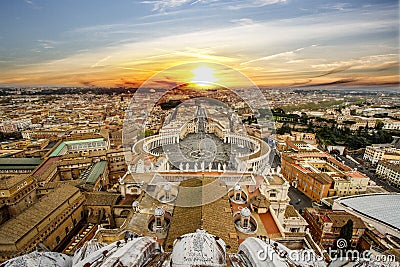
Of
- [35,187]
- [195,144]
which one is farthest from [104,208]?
[195,144]

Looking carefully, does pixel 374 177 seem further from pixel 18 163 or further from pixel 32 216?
pixel 18 163

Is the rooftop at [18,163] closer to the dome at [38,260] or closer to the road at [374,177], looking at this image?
the dome at [38,260]

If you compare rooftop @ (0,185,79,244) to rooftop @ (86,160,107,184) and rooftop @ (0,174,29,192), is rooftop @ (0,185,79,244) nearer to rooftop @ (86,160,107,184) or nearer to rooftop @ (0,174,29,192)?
rooftop @ (0,174,29,192)

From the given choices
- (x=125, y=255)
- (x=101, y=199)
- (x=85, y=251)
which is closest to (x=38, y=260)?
(x=85, y=251)

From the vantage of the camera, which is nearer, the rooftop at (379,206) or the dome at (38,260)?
the dome at (38,260)

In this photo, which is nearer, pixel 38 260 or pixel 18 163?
pixel 38 260

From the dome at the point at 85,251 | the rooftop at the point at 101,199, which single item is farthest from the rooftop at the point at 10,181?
the dome at the point at 85,251

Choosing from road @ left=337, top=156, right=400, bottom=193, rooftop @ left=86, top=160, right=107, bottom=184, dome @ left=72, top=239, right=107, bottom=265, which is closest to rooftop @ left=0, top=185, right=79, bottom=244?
rooftop @ left=86, top=160, right=107, bottom=184

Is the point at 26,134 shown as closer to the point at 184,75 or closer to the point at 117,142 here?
the point at 117,142
